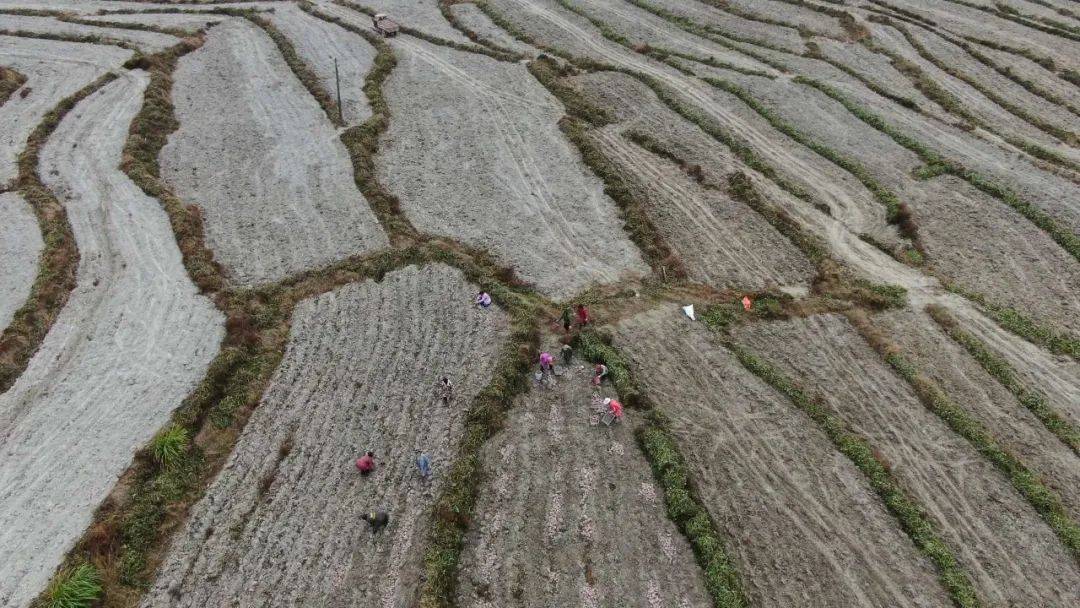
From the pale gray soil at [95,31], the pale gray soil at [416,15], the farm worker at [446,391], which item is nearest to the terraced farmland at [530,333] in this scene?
the farm worker at [446,391]

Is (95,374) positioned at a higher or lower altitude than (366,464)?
lower

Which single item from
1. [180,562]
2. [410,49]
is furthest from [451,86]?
[180,562]

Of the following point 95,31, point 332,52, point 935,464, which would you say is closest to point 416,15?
point 332,52

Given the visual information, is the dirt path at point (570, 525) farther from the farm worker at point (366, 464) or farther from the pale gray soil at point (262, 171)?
the pale gray soil at point (262, 171)

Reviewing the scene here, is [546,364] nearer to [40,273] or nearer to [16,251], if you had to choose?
[40,273]

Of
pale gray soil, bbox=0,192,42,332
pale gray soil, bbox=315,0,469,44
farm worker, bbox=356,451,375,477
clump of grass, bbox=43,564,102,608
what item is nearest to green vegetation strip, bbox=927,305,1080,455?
farm worker, bbox=356,451,375,477

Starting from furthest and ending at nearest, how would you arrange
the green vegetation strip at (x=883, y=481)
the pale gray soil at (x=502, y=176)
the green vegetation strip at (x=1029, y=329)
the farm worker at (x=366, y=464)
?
1. the pale gray soil at (x=502, y=176)
2. the green vegetation strip at (x=1029, y=329)
3. the farm worker at (x=366, y=464)
4. the green vegetation strip at (x=883, y=481)
